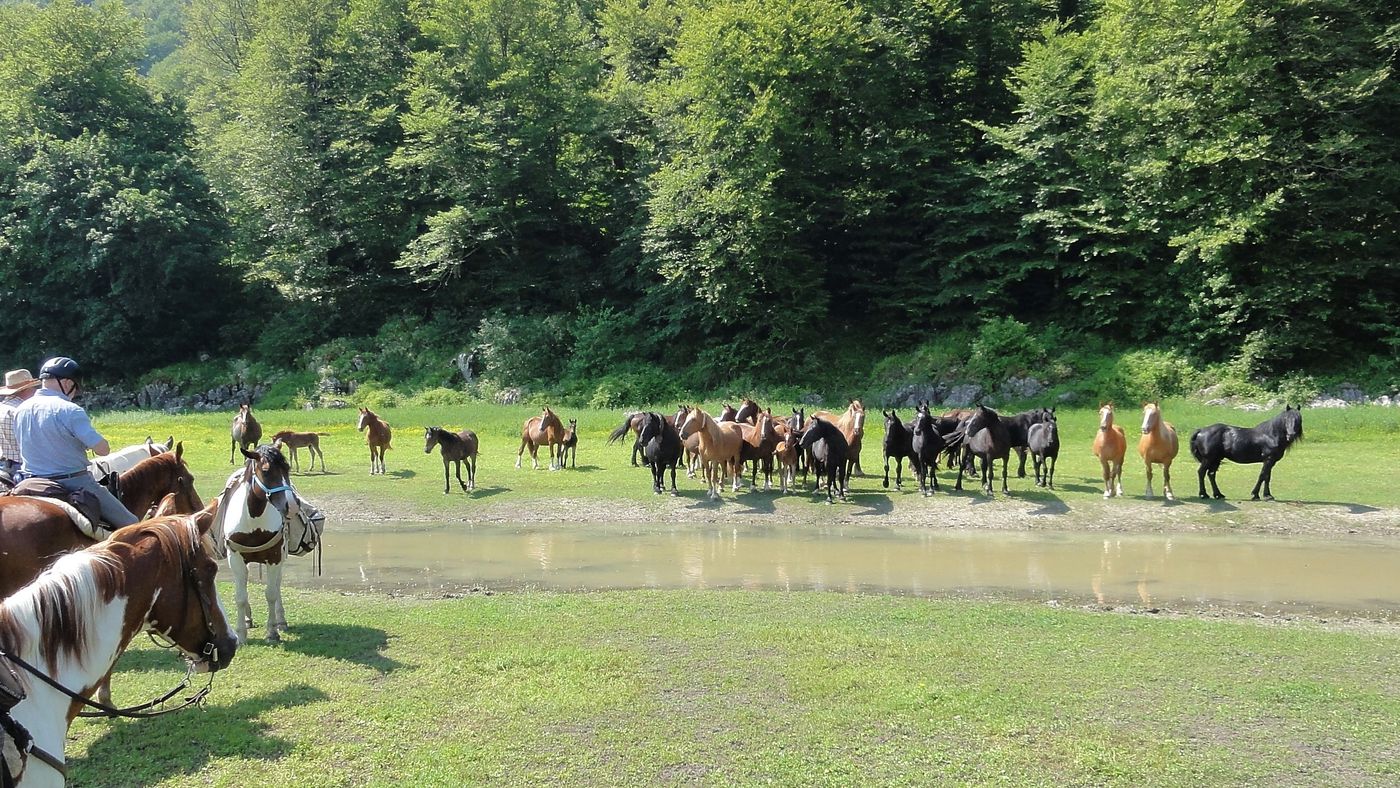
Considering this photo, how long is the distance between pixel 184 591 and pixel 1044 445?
661 inches

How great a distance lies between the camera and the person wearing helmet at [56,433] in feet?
23.5

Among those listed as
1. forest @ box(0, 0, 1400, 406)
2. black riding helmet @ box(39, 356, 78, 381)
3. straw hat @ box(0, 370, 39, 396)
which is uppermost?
forest @ box(0, 0, 1400, 406)

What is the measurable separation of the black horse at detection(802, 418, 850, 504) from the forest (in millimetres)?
16987

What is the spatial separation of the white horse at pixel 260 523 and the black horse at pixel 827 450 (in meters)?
11.0

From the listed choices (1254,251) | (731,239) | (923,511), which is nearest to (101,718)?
(923,511)

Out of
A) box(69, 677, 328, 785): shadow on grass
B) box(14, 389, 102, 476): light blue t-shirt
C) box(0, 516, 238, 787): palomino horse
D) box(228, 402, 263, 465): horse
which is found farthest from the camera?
box(228, 402, 263, 465): horse

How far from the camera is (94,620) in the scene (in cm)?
450

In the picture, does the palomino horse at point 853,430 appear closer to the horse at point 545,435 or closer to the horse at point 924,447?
the horse at point 924,447

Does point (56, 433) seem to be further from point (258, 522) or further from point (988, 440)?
point (988, 440)

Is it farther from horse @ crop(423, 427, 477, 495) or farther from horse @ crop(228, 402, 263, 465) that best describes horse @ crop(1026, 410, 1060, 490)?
horse @ crop(228, 402, 263, 465)

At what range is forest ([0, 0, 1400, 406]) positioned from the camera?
30.2 metres

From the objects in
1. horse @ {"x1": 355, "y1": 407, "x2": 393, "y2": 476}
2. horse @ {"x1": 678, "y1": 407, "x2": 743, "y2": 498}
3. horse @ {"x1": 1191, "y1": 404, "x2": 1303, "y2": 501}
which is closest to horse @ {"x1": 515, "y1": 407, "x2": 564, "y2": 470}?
horse @ {"x1": 355, "y1": 407, "x2": 393, "y2": 476}

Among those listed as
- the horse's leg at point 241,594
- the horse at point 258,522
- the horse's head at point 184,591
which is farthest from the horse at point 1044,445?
the horse's head at point 184,591

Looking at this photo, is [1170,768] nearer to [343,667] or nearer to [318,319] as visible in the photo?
[343,667]
